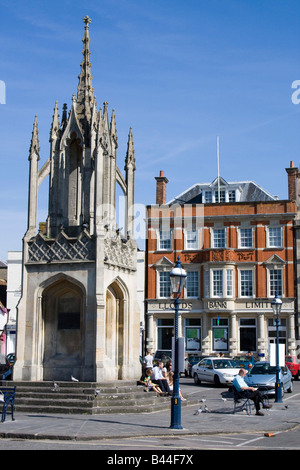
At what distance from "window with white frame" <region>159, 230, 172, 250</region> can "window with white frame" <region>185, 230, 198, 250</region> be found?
1.57 meters

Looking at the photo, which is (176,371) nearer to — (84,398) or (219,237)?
(84,398)

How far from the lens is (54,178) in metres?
22.1

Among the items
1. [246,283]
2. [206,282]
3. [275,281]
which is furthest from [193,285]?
[275,281]

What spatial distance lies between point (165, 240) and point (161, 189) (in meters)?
4.99

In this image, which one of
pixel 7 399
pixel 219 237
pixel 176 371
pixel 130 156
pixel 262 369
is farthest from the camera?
pixel 219 237

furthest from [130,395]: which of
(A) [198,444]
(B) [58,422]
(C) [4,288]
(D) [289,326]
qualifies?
(C) [4,288]

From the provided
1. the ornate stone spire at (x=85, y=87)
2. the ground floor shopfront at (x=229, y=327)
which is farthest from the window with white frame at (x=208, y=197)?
the ornate stone spire at (x=85, y=87)

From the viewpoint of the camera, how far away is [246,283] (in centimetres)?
5241

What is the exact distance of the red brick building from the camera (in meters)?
51.4

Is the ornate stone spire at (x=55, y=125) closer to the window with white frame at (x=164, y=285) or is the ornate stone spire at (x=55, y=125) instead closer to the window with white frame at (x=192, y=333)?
the window with white frame at (x=164, y=285)

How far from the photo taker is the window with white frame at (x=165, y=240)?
54.7m

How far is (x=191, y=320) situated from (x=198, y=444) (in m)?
40.0

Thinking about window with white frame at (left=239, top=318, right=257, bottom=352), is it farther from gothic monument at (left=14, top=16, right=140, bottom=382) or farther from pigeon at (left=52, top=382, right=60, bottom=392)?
pigeon at (left=52, top=382, right=60, bottom=392)
